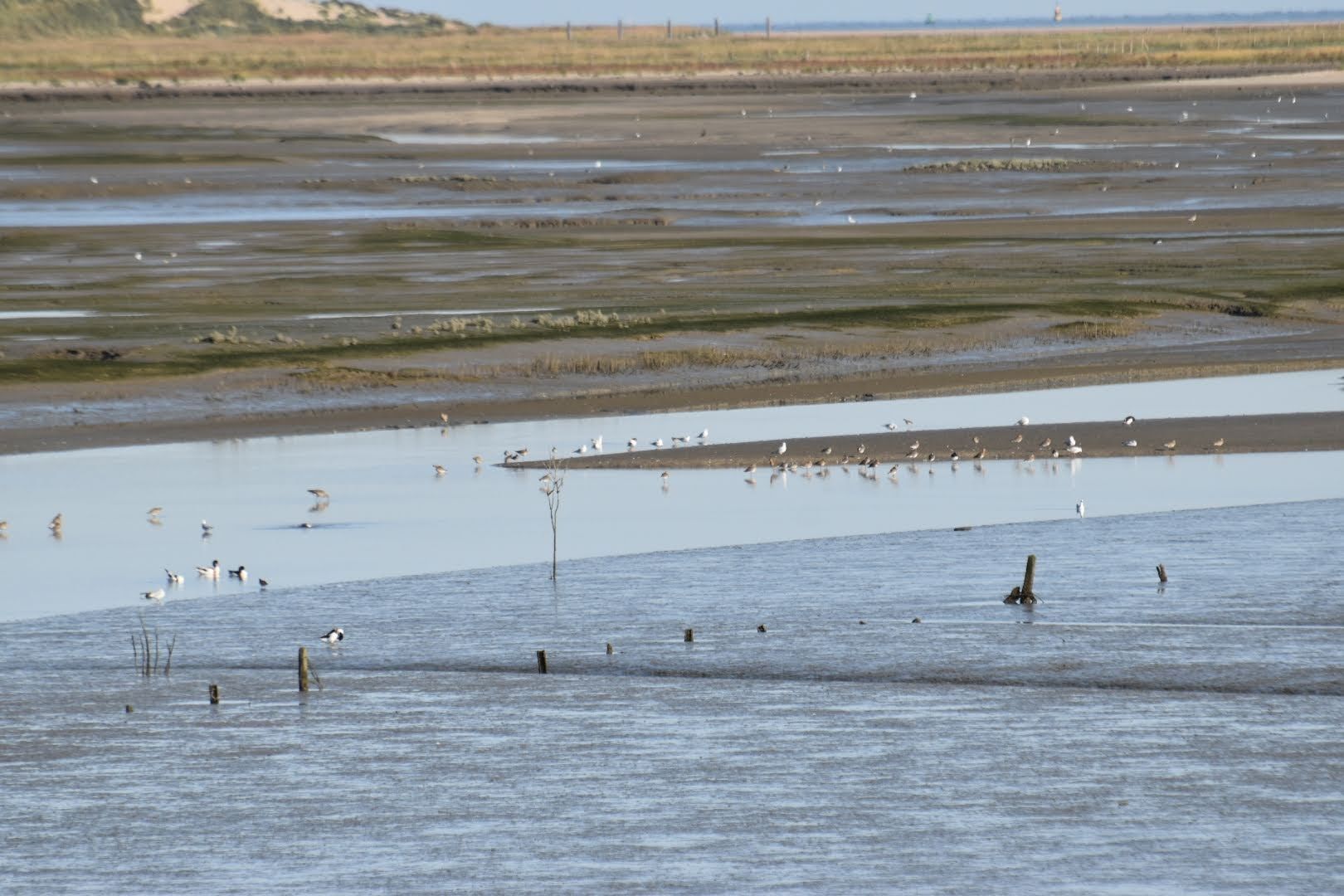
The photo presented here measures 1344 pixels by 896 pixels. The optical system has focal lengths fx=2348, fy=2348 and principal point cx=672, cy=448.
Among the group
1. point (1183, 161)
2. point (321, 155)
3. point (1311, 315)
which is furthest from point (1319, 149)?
point (1311, 315)

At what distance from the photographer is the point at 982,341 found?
111 feet

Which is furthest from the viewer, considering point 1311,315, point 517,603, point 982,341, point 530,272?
point 530,272

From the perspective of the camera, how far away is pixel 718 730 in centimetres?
1408

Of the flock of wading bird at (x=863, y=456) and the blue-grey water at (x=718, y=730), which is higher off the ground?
the flock of wading bird at (x=863, y=456)

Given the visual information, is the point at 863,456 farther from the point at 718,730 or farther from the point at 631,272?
the point at 631,272

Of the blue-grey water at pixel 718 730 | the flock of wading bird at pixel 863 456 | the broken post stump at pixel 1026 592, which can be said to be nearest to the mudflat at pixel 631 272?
the flock of wading bird at pixel 863 456

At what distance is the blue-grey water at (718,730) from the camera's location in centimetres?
1157

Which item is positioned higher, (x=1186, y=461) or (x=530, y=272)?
(x=530, y=272)

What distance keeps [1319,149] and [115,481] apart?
5420 cm

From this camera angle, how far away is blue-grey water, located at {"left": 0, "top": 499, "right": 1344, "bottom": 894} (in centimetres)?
1157

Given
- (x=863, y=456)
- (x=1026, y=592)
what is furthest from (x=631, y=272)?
(x=1026, y=592)

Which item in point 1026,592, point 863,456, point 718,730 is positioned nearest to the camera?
point 718,730

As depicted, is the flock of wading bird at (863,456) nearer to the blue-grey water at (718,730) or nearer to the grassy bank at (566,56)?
the blue-grey water at (718,730)

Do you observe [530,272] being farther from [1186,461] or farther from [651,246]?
[1186,461]
